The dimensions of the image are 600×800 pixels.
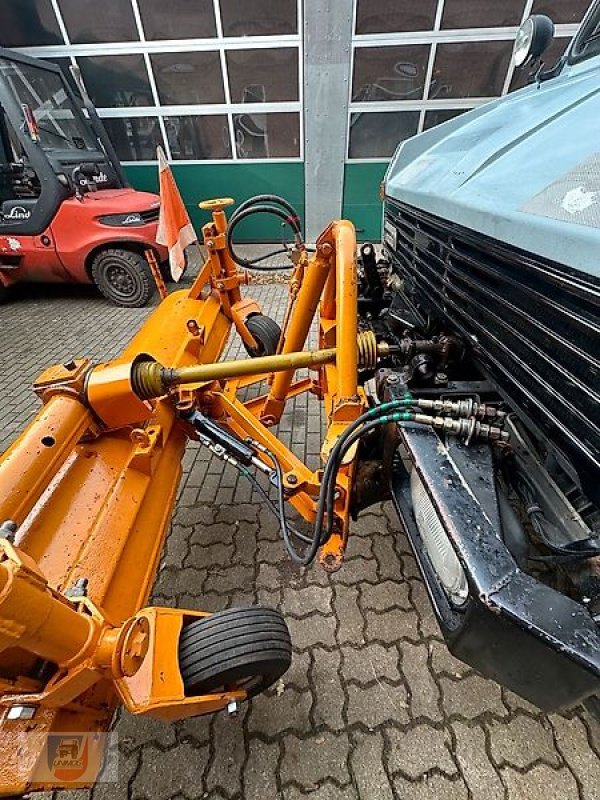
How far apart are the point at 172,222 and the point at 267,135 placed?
5.39 m

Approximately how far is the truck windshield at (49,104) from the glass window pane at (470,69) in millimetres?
5233

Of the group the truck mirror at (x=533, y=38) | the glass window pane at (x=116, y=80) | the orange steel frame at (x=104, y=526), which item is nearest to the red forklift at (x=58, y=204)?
the glass window pane at (x=116, y=80)

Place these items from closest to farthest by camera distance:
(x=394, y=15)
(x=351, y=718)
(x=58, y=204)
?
(x=351, y=718) < (x=58, y=204) < (x=394, y=15)

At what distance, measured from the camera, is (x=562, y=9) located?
5.61 meters

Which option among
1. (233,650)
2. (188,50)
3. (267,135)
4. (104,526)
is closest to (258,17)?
(188,50)

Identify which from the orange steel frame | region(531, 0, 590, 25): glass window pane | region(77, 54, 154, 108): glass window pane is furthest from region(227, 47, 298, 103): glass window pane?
the orange steel frame

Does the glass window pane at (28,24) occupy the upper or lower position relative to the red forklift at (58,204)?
upper

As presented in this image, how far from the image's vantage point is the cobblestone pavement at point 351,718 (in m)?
1.38

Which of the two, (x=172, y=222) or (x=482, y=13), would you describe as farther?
(x=482, y=13)

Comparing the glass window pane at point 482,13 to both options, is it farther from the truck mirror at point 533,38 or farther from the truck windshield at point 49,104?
the truck windshield at point 49,104

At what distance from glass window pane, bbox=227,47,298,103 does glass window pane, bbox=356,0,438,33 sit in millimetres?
1075

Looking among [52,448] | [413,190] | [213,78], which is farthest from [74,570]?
[213,78]

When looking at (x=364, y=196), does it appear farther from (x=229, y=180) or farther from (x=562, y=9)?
(x=562, y=9)

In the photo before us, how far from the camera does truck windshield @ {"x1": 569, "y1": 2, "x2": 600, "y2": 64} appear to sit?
180cm
